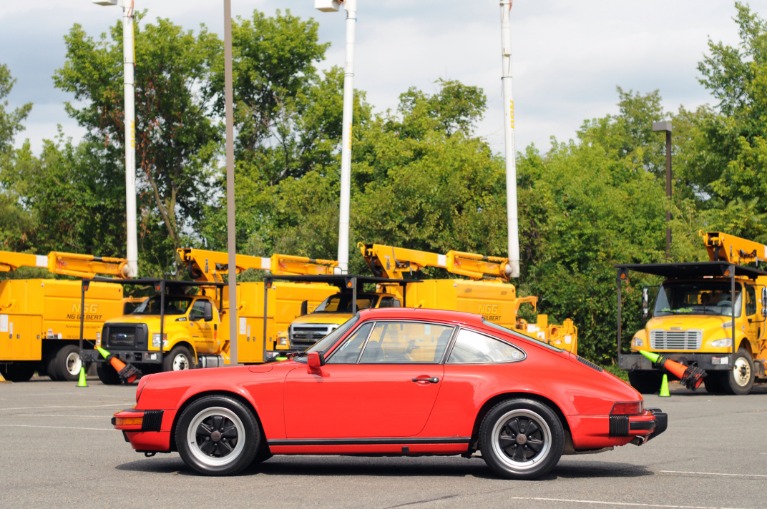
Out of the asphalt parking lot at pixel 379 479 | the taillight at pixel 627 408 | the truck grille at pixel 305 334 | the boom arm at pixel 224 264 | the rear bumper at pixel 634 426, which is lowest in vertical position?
the asphalt parking lot at pixel 379 479

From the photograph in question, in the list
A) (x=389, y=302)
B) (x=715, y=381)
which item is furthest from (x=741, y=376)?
(x=389, y=302)

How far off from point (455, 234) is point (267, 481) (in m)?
38.4

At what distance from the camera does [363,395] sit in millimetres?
10891

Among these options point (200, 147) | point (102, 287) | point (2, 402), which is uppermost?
point (200, 147)

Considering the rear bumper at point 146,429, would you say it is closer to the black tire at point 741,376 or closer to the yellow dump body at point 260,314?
the black tire at point 741,376

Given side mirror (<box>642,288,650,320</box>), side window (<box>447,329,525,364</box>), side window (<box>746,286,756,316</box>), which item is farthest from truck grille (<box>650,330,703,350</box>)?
side window (<box>447,329,525,364</box>)

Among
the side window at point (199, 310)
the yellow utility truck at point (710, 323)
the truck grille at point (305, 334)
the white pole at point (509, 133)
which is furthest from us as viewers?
the white pole at point (509, 133)

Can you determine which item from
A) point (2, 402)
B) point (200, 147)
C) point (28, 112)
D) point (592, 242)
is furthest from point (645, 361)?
point (28, 112)

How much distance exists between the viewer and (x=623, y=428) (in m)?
10.8

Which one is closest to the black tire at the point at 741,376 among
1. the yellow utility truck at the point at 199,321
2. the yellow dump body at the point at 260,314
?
the yellow utility truck at the point at 199,321

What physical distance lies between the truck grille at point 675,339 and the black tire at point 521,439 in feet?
56.1

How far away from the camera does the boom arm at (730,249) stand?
28688 mm

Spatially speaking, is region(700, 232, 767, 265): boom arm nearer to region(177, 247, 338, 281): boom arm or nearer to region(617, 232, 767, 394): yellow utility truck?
region(617, 232, 767, 394): yellow utility truck

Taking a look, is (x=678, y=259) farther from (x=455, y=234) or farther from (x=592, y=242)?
(x=455, y=234)
